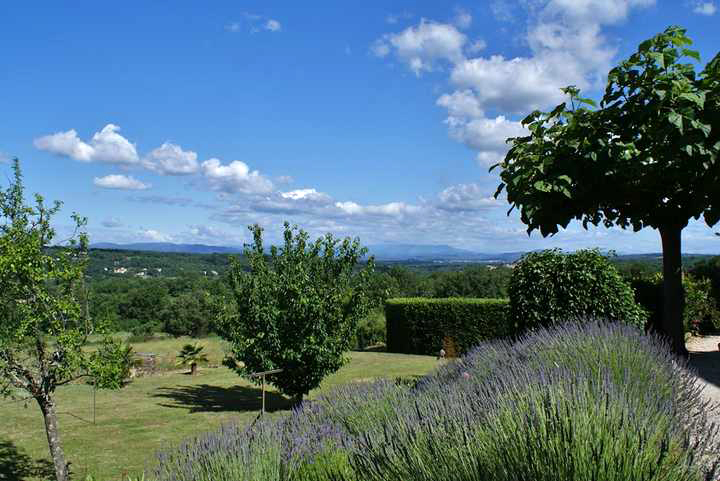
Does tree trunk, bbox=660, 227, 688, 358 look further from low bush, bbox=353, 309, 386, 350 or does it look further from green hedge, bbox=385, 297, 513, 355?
low bush, bbox=353, 309, 386, 350

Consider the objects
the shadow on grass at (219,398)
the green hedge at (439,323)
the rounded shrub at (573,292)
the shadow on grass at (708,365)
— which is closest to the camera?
the rounded shrub at (573,292)

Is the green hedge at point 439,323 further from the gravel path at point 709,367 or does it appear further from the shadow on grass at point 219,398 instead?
the shadow on grass at point 219,398

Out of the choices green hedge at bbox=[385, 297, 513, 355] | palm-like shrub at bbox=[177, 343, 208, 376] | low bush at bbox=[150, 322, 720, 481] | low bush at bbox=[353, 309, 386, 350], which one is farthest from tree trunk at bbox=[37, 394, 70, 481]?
low bush at bbox=[353, 309, 386, 350]

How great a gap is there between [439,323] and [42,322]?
16.3 metres

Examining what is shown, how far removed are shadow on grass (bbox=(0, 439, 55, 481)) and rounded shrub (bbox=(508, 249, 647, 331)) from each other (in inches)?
315

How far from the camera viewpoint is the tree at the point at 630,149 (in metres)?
8.22

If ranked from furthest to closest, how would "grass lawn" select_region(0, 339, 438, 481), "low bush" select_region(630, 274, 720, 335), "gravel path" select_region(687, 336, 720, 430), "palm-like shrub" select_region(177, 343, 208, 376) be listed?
1. "palm-like shrub" select_region(177, 343, 208, 376)
2. "low bush" select_region(630, 274, 720, 335)
3. "grass lawn" select_region(0, 339, 438, 481)
4. "gravel path" select_region(687, 336, 720, 430)

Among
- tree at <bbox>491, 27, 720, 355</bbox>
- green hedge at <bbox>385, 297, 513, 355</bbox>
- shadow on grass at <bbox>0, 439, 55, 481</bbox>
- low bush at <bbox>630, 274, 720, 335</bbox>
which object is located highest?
tree at <bbox>491, 27, 720, 355</bbox>

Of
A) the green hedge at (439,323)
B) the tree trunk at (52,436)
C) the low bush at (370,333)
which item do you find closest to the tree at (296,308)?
the tree trunk at (52,436)

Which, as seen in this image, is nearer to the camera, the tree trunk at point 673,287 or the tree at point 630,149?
the tree at point 630,149

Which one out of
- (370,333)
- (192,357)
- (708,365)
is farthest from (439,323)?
(708,365)

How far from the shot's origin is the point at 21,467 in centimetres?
859

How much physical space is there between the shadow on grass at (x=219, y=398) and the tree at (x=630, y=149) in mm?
7960

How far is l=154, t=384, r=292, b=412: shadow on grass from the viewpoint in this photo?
1294 cm
